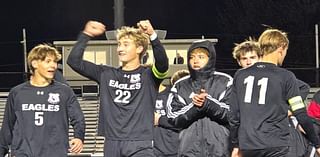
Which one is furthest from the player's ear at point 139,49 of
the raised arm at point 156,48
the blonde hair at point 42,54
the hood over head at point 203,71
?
the blonde hair at point 42,54

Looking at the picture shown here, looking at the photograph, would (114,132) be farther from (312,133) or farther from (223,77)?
(312,133)

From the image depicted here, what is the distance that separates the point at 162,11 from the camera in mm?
33000

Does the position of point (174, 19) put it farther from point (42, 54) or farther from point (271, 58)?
point (271, 58)

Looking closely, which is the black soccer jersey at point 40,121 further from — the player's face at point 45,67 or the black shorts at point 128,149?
the black shorts at point 128,149

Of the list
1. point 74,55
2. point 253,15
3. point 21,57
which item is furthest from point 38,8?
point 74,55

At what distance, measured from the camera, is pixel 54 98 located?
6.66 meters

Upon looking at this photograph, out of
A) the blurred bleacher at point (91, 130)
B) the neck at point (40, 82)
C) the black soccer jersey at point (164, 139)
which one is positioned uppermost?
the neck at point (40, 82)

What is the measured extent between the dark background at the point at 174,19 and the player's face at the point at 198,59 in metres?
21.0

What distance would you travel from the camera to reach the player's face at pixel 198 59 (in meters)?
6.65

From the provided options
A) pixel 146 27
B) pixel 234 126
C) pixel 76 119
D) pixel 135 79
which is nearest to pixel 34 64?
pixel 76 119

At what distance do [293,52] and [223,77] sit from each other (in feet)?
69.6

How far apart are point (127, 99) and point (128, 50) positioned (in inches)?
17.1

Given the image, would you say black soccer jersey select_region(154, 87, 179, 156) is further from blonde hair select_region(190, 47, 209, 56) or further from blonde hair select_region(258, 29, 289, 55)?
blonde hair select_region(258, 29, 289, 55)

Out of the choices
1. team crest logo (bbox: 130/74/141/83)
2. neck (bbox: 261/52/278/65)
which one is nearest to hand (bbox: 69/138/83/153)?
team crest logo (bbox: 130/74/141/83)
